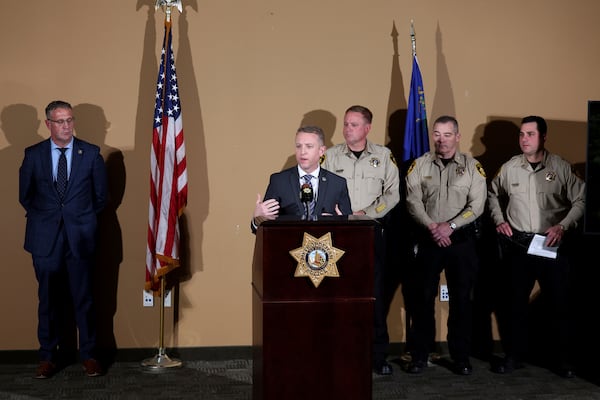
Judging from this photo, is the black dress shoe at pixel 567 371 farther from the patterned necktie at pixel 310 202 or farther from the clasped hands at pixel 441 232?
the patterned necktie at pixel 310 202

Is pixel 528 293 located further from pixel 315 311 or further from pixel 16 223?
pixel 16 223

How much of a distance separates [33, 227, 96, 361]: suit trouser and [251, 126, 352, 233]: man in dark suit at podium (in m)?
1.82

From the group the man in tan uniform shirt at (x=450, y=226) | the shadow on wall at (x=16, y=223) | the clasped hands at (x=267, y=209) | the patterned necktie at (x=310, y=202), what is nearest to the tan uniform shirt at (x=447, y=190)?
Answer: the man in tan uniform shirt at (x=450, y=226)

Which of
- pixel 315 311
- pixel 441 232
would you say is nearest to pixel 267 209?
pixel 315 311

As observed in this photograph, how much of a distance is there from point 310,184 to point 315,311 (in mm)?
902

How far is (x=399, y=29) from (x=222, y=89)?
1.48 metres

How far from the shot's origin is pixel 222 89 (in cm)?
591

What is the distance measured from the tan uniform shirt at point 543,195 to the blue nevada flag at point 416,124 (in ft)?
2.31

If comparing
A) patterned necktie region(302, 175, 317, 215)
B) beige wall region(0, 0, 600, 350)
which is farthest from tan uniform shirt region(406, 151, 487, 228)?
patterned necktie region(302, 175, 317, 215)

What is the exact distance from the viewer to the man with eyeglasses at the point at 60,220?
17.4 feet

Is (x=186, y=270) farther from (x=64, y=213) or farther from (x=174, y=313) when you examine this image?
(x=64, y=213)

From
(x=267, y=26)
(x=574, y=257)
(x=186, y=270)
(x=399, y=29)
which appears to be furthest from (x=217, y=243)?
(x=574, y=257)

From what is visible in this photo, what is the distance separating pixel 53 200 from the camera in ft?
17.5

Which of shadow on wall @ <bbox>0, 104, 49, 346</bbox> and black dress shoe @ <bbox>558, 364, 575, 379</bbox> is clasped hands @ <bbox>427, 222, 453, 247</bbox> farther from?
shadow on wall @ <bbox>0, 104, 49, 346</bbox>
